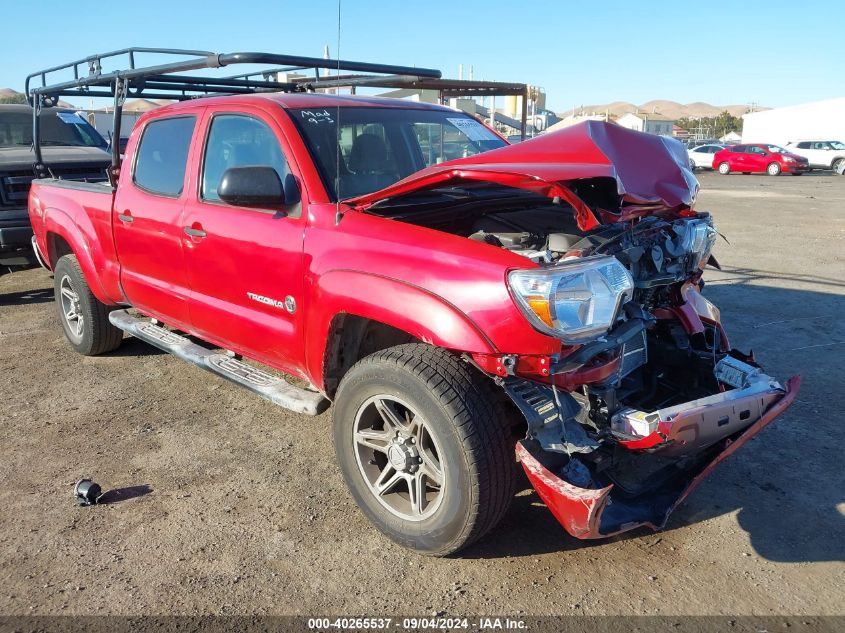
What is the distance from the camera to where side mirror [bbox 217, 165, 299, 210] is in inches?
124

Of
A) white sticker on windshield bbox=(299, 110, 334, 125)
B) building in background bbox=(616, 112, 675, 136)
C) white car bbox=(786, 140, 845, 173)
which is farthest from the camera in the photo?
building in background bbox=(616, 112, 675, 136)

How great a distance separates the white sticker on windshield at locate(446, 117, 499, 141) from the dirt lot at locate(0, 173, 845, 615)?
214cm

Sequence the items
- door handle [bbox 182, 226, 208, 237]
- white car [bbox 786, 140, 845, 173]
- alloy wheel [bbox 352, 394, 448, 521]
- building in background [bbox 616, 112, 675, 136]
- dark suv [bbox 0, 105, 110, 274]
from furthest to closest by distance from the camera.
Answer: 1. building in background [bbox 616, 112, 675, 136]
2. white car [bbox 786, 140, 845, 173]
3. dark suv [bbox 0, 105, 110, 274]
4. door handle [bbox 182, 226, 208, 237]
5. alloy wheel [bbox 352, 394, 448, 521]

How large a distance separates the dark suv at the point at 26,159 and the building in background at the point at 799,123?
50764mm

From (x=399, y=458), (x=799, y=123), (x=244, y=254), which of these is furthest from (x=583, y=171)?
(x=799, y=123)

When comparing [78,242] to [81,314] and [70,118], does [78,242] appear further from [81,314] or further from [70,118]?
[70,118]

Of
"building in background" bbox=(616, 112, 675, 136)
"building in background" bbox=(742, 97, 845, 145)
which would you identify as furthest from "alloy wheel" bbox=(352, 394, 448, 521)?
"building in background" bbox=(742, 97, 845, 145)

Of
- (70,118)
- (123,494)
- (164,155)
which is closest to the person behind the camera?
(123,494)

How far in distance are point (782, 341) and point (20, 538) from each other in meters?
5.56

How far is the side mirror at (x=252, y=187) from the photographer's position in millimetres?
3160

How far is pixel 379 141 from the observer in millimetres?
3902

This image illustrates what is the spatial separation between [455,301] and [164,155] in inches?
107

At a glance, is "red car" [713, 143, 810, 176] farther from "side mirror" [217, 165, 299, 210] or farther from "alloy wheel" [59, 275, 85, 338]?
"side mirror" [217, 165, 299, 210]

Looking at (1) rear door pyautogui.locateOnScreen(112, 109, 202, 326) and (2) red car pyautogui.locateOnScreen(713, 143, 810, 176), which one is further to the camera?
(2) red car pyautogui.locateOnScreen(713, 143, 810, 176)
